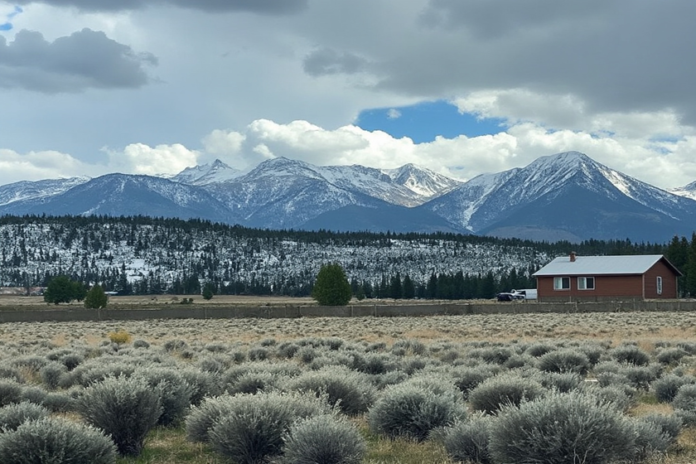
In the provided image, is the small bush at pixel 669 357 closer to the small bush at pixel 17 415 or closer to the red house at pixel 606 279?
the small bush at pixel 17 415

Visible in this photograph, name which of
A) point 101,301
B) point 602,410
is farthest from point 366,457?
point 101,301

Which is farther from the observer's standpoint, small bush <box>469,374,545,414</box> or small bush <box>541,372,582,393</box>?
small bush <box>541,372,582,393</box>

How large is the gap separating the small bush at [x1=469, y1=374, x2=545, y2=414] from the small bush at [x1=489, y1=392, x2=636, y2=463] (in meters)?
2.66

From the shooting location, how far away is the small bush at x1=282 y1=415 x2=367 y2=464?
24.8 ft

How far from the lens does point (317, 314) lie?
5700 cm

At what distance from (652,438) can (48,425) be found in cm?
631

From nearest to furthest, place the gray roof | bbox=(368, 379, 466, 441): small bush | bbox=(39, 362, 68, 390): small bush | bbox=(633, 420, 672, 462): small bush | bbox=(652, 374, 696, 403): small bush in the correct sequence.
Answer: bbox=(633, 420, 672, 462): small bush, bbox=(368, 379, 466, 441): small bush, bbox=(652, 374, 696, 403): small bush, bbox=(39, 362, 68, 390): small bush, the gray roof

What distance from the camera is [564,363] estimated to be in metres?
16.2

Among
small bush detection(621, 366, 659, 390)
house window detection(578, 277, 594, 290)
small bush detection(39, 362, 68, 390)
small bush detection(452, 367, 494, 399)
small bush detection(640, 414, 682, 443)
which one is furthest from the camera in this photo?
house window detection(578, 277, 594, 290)

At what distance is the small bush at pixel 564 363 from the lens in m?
16.1

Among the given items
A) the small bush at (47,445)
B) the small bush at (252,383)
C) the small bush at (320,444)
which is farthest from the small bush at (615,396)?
the small bush at (47,445)

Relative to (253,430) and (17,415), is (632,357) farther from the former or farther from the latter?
(17,415)

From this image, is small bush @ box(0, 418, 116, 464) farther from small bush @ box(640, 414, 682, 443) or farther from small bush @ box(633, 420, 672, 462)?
small bush @ box(640, 414, 682, 443)

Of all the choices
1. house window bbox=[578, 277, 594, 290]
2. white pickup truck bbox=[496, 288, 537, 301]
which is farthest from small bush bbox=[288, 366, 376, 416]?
white pickup truck bbox=[496, 288, 537, 301]
